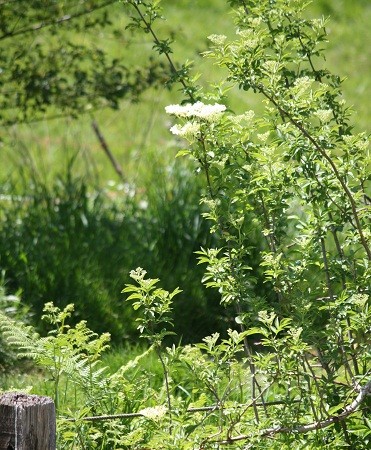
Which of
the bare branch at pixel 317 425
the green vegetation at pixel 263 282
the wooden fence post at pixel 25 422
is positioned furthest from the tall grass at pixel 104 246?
the wooden fence post at pixel 25 422

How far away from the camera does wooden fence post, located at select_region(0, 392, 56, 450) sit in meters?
2.82

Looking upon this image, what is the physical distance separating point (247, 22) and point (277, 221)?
83cm

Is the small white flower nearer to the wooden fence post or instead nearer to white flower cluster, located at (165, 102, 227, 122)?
white flower cluster, located at (165, 102, 227, 122)

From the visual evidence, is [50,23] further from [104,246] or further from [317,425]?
[317,425]

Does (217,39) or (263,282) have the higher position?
(217,39)

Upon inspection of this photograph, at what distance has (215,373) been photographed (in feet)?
11.2

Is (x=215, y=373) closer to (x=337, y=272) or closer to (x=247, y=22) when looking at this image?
(x=337, y=272)

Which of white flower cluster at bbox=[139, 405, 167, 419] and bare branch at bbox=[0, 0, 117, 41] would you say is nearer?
white flower cluster at bbox=[139, 405, 167, 419]

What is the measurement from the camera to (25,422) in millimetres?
2822

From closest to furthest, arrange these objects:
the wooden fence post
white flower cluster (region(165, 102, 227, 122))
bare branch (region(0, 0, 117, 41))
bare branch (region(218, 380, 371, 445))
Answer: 1. the wooden fence post
2. white flower cluster (region(165, 102, 227, 122))
3. bare branch (region(218, 380, 371, 445))
4. bare branch (region(0, 0, 117, 41))

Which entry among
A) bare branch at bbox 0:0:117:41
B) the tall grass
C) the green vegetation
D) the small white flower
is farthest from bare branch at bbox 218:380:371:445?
bare branch at bbox 0:0:117:41

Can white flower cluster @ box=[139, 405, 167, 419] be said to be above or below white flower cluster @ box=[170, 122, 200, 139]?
below

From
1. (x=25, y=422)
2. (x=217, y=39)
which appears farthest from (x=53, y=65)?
(x=25, y=422)

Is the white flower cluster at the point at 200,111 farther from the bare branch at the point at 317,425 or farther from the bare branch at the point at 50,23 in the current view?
the bare branch at the point at 50,23
